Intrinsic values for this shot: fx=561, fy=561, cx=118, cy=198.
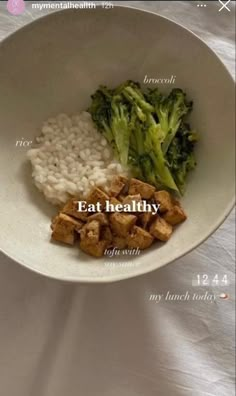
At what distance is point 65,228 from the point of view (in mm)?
977

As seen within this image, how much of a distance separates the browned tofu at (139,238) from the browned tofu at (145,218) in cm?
1

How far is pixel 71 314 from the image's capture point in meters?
1.01

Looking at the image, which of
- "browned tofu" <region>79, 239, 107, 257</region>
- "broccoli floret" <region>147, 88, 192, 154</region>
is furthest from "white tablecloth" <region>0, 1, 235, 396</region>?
"broccoli floret" <region>147, 88, 192, 154</region>

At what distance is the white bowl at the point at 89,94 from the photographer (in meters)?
0.97

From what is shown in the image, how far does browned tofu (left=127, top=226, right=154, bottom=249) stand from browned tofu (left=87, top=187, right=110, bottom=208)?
2.8 inches

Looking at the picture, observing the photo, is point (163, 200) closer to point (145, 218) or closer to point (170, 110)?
point (145, 218)

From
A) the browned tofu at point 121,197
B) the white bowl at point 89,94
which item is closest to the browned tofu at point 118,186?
the browned tofu at point 121,197

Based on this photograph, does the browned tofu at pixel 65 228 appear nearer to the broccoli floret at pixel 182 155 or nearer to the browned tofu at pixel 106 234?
the browned tofu at pixel 106 234

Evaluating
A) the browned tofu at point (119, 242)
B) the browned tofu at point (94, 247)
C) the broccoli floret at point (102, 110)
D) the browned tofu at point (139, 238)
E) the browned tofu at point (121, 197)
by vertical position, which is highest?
the broccoli floret at point (102, 110)

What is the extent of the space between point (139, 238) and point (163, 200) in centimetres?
8

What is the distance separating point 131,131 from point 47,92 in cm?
20

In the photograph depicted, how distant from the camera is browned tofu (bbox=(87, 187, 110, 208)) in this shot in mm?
994

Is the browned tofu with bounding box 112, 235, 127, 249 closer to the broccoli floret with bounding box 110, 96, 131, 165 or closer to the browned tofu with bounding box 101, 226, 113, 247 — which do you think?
the browned tofu with bounding box 101, 226, 113, 247

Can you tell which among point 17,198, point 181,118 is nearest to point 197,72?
point 181,118
